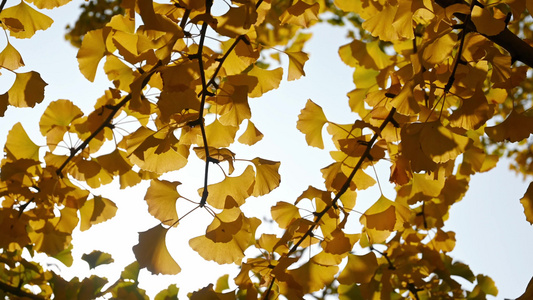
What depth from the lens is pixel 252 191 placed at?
0.86 meters

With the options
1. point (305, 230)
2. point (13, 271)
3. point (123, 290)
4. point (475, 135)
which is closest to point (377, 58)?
point (475, 135)

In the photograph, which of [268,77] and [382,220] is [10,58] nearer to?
[268,77]

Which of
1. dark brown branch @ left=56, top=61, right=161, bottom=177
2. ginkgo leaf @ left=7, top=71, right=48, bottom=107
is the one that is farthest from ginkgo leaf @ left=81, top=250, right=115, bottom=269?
ginkgo leaf @ left=7, top=71, right=48, bottom=107

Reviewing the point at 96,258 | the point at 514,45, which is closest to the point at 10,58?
the point at 96,258

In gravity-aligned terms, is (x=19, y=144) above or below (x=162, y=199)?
above

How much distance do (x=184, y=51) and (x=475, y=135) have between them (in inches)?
29.7

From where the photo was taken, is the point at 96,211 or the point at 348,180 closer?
the point at 348,180

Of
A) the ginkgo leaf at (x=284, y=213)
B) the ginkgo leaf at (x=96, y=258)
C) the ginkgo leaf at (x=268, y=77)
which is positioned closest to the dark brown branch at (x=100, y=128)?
the ginkgo leaf at (x=268, y=77)

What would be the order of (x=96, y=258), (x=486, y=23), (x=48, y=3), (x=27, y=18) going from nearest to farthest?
1. (x=486, y=23)
2. (x=48, y=3)
3. (x=27, y=18)
4. (x=96, y=258)

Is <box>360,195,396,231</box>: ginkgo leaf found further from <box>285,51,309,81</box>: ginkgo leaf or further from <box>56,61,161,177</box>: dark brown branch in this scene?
<box>56,61,161,177</box>: dark brown branch

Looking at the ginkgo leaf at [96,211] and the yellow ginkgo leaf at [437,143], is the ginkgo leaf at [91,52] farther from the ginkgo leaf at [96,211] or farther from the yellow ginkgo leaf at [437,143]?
the yellow ginkgo leaf at [437,143]

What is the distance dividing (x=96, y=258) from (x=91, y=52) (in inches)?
29.8

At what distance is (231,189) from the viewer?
80 centimetres

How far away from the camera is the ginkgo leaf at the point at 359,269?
3.26ft
